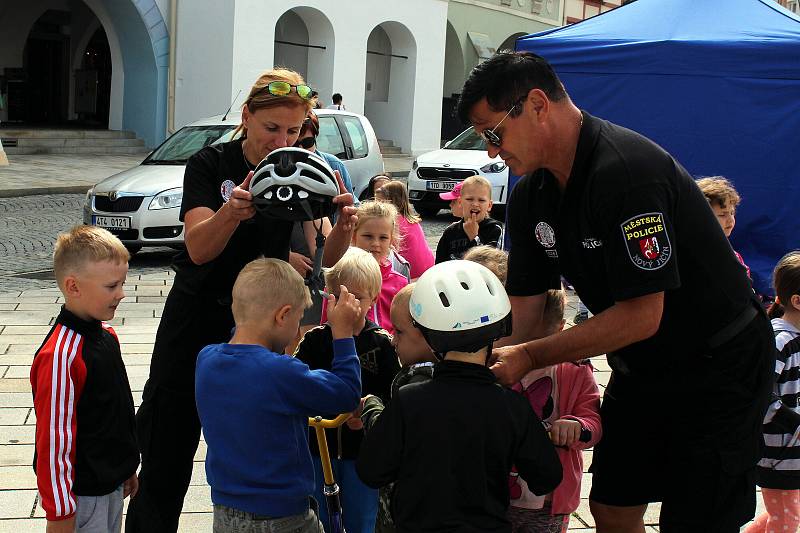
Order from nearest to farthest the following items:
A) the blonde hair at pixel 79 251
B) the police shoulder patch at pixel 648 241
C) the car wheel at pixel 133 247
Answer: the police shoulder patch at pixel 648 241 → the blonde hair at pixel 79 251 → the car wheel at pixel 133 247

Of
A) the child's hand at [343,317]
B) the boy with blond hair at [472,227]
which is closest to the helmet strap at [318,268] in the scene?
the child's hand at [343,317]

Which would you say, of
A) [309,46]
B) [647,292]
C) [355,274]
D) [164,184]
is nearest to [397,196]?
[355,274]

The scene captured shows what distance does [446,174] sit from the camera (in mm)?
15484

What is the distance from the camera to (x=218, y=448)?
3.02 m

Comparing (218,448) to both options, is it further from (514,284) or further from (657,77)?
(657,77)

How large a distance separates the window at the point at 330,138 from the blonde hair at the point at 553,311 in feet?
31.5

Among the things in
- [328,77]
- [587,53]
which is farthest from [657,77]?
[328,77]

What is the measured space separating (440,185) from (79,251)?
12.3m

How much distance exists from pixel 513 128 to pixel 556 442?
3.25 ft

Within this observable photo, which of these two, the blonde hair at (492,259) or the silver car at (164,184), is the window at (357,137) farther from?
the blonde hair at (492,259)

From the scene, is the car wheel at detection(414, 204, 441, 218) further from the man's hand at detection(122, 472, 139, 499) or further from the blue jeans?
the man's hand at detection(122, 472, 139, 499)

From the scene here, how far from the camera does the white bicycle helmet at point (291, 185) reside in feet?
9.64


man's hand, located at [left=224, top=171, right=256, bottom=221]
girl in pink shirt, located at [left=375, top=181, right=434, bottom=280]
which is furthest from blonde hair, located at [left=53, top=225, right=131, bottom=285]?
girl in pink shirt, located at [left=375, top=181, right=434, bottom=280]

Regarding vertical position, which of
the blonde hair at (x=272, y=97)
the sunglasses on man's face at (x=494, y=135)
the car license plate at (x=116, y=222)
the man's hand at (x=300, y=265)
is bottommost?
the car license plate at (x=116, y=222)
